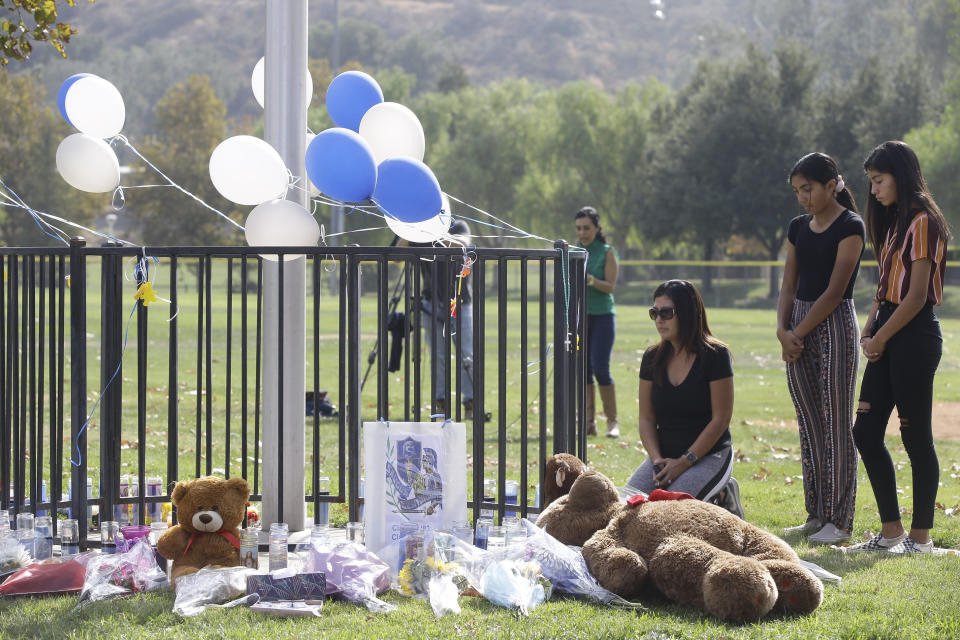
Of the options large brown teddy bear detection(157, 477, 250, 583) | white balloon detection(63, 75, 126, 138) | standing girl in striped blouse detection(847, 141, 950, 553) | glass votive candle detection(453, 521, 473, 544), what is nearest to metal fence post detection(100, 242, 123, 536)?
large brown teddy bear detection(157, 477, 250, 583)

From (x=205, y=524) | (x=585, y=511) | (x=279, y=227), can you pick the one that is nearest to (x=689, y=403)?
(x=585, y=511)

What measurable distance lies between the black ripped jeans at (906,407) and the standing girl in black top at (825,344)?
6.2 inches

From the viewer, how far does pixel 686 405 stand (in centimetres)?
535

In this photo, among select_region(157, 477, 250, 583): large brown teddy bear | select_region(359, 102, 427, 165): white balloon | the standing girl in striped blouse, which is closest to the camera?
select_region(157, 477, 250, 583): large brown teddy bear

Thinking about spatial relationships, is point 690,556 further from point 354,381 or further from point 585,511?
point 354,381

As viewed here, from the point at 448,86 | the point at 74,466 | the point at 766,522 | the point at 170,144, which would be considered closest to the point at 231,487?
the point at 74,466

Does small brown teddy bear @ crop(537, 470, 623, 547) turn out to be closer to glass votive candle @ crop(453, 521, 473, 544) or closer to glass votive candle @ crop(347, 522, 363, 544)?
glass votive candle @ crop(453, 521, 473, 544)

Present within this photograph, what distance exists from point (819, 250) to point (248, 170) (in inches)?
112

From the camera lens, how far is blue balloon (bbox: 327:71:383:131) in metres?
5.82

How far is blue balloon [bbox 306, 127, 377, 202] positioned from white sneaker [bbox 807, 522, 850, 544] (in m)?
2.78

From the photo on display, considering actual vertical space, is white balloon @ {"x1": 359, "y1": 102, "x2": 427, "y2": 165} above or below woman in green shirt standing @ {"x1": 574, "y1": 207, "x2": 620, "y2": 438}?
above

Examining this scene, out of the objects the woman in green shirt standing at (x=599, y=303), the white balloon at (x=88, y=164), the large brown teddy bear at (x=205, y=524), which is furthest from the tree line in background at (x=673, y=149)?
the large brown teddy bear at (x=205, y=524)

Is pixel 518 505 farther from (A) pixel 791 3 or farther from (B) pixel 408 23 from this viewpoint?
(B) pixel 408 23

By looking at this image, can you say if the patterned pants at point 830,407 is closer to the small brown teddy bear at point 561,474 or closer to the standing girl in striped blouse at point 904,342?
the standing girl in striped blouse at point 904,342
